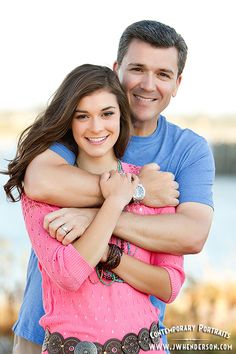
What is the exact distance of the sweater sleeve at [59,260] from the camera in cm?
228

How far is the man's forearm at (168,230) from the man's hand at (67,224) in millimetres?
113

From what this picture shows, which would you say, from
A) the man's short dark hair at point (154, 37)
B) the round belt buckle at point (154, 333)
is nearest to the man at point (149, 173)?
the man's short dark hair at point (154, 37)

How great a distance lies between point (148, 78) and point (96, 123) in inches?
21.9

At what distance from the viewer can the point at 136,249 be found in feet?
8.06

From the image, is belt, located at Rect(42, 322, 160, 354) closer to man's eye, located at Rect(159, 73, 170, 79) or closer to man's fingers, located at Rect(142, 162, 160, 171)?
man's fingers, located at Rect(142, 162, 160, 171)

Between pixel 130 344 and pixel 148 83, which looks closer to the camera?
pixel 130 344

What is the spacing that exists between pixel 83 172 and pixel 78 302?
0.42m

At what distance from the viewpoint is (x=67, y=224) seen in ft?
7.62

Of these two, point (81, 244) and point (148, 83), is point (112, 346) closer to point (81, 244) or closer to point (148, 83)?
point (81, 244)

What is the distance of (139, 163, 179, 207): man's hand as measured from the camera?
8.23ft

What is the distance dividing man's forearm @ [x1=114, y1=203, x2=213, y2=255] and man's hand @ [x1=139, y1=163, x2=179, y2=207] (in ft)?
0.16

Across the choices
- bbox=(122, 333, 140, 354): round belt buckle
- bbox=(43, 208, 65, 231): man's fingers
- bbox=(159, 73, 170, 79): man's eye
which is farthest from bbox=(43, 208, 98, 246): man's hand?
bbox=(159, 73, 170, 79): man's eye

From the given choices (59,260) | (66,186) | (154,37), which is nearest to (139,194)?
(66,186)

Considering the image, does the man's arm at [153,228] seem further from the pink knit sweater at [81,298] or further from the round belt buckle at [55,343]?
the round belt buckle at [55,343]
